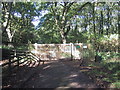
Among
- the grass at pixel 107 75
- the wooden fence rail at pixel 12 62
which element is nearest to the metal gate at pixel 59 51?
the grass at pixel 107 75

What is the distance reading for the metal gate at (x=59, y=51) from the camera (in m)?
15.8

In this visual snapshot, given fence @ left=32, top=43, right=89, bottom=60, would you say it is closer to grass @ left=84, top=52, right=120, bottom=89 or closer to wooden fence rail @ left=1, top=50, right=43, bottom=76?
grass @ left=84, top=52, right=120, bottom=89

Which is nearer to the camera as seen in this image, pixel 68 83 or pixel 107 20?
pixel 68 83

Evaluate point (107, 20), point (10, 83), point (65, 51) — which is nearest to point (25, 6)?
point (65, 51)

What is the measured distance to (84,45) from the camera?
1571 cm

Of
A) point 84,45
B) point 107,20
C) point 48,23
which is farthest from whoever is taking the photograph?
point 107,20

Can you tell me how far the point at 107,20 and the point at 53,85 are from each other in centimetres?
3488

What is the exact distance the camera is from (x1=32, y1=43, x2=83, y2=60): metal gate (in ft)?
51.9

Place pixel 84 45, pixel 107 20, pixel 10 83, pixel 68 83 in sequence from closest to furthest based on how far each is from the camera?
1. pixel 10 83
2. pixel 68 83
3. pixel 84 45
4. pixel 107 20

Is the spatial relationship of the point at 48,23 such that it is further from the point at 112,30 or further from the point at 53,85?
the point at 112,30

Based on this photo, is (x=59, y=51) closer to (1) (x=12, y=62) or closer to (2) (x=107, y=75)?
(2) (x=107, y=75)

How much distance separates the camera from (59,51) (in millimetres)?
16172

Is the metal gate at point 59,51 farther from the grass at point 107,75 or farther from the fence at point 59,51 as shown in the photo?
the grass at point 107,75

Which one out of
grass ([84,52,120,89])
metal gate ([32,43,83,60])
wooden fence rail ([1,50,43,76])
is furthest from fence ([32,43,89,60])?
wooden fence rail ([1,50,43,76])
